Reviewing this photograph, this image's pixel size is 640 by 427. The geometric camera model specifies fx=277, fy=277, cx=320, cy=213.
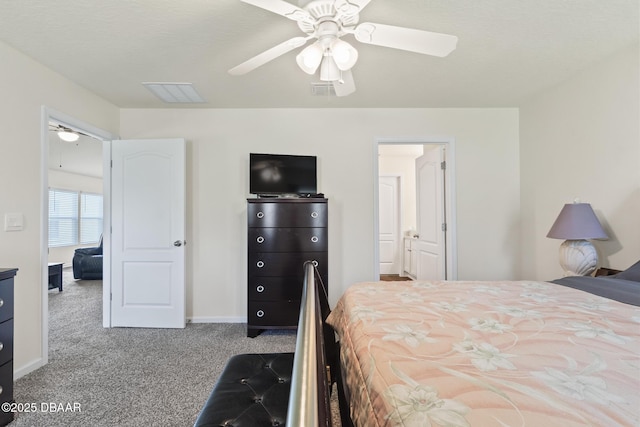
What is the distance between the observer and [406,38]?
137 cm

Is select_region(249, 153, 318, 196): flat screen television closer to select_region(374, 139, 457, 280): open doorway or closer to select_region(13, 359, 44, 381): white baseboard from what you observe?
select_region(374, 139, 457, 280): open doorway

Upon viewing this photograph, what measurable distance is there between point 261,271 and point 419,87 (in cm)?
237

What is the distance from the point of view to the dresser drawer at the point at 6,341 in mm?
1577

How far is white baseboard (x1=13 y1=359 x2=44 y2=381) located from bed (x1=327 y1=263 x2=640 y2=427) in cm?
246

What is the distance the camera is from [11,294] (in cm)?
167

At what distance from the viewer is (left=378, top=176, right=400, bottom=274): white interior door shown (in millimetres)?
5445

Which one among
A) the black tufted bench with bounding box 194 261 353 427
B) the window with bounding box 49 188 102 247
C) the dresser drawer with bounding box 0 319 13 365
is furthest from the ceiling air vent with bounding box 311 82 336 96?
the window with bounding box 49 188 102 247

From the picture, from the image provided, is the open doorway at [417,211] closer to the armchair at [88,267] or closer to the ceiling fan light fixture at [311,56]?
the ceiling fan light fixture at [311,56]

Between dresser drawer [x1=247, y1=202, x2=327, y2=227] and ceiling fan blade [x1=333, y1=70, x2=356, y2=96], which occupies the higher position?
ceiling fan blade [x1=333, y1=70, x2=356, y2=96]

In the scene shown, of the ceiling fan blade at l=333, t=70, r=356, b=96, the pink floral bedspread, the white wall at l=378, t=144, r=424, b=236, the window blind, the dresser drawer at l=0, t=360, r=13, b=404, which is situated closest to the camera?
the pink floral bedspread

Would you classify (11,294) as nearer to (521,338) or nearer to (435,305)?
(435,305)

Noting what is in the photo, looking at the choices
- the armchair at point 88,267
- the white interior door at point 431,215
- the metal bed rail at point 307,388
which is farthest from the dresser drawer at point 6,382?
the armchair at point 88,267

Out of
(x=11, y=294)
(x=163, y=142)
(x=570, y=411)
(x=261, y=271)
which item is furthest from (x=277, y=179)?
(x=570, y=411)

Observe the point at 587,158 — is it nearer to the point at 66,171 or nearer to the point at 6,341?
the point at 6,341
